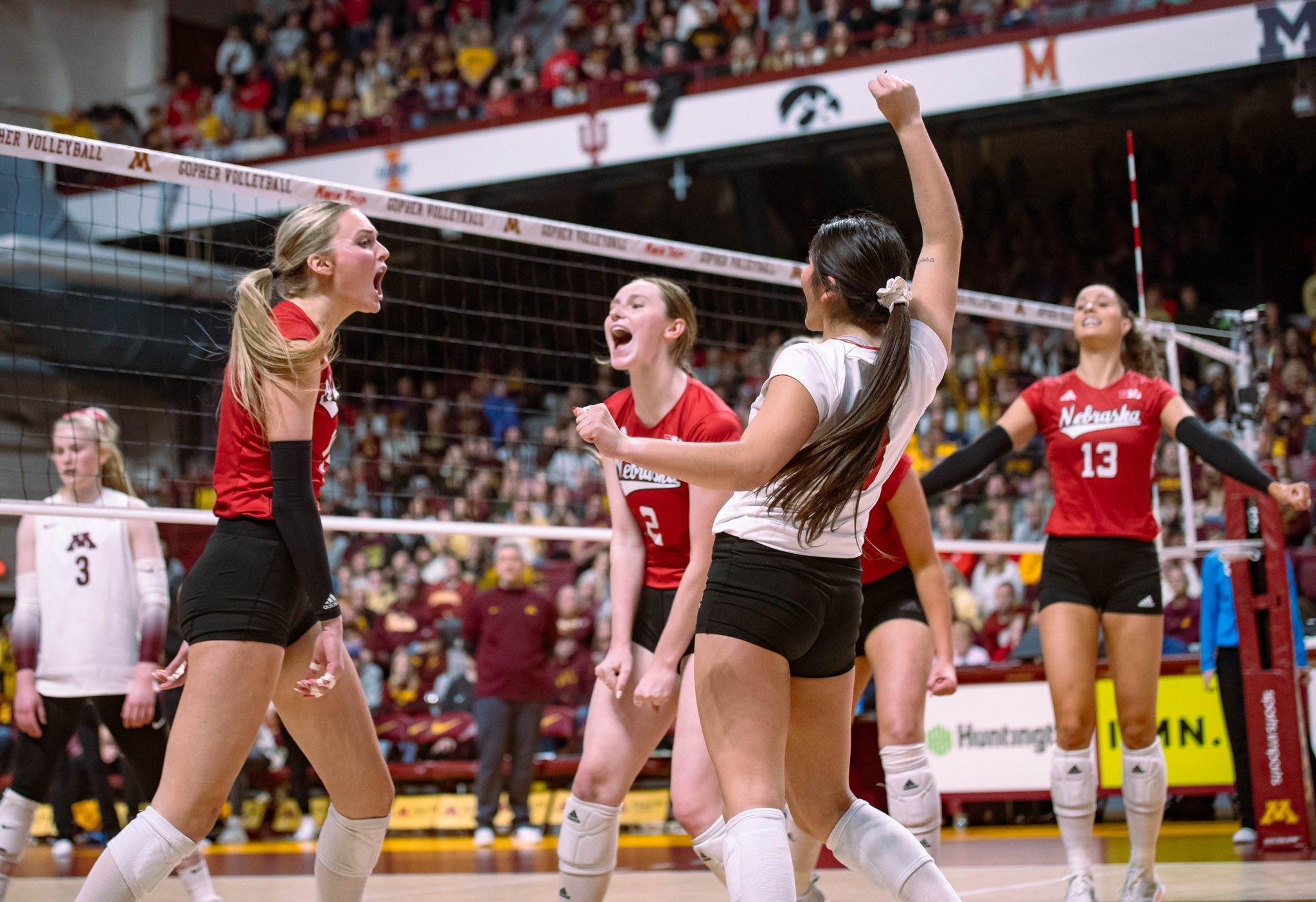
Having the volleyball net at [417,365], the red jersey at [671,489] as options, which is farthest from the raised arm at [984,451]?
the volleyball net at [417,365]

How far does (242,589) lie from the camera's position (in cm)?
342

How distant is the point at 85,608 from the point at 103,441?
0.71 metres

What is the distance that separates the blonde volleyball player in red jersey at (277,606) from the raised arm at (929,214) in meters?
1.48

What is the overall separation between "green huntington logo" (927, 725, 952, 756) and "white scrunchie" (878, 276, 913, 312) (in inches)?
259

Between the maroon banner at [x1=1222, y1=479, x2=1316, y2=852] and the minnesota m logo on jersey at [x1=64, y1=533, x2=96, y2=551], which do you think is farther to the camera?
the maroon banner at [x1=1222, y1=479, x2=1316, y2=852]

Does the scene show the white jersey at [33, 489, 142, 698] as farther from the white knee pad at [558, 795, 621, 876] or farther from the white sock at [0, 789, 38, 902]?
the white knee pad at [558, 795, 621, 876]

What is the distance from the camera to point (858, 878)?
6414mm

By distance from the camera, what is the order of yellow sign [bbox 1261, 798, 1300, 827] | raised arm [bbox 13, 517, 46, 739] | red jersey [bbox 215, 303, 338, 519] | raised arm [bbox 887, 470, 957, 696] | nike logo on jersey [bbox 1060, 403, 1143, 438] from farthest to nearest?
yellow sign [bbox 1261, 798, 1300, 827] < raised arm [bbox 13, 517, 46, 739] < nike logo on jersey [bbox 1060, 403, 1143, 438] < raised arm [bbox 887, 470, 957, 696] < red jersey [bbox 215, 303, 338, 519]

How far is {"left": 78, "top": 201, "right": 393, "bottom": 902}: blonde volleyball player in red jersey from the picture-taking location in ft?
10.8

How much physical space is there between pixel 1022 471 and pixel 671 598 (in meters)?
9.53

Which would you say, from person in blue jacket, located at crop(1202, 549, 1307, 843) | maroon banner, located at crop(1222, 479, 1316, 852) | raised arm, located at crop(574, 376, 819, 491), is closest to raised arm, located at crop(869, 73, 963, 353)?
raised arm, located at crop(574, 376, 819, 491)

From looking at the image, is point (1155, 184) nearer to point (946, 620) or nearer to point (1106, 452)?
point (1106, 452)

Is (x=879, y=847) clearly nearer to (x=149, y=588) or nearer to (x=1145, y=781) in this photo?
(x=1145, y=781)

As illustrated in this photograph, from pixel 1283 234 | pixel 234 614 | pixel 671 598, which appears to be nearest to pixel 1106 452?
pixel 671 598
